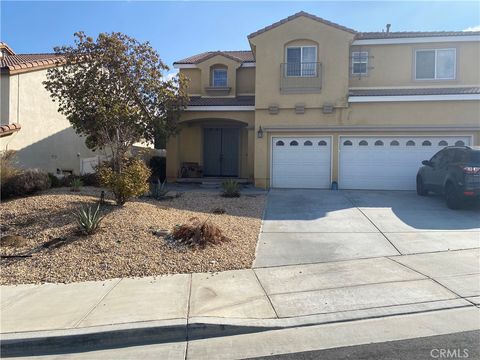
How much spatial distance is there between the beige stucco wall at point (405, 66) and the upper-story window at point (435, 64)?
0.17 meters

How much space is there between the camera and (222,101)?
62.0 ft

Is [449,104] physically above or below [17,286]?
above

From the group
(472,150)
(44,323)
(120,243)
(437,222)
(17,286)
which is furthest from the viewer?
(472,150)

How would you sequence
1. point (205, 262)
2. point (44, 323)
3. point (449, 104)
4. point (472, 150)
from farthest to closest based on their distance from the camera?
point (449, 104) → point (472, 150) → point (205, 262) → point (44, 323)

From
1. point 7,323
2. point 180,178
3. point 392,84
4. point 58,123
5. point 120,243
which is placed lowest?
point 7,323

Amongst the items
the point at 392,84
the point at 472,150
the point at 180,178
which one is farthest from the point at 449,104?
the point at 180,178

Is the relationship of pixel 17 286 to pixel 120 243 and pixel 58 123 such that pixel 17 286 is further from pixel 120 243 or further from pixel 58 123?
pixel 58 123

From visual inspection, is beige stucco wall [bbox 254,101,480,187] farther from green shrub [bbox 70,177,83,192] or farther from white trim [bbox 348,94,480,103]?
green shrub [bbox 70,177,83,192]

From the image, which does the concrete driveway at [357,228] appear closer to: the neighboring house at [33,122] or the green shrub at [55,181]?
the green shrub at [55,181]

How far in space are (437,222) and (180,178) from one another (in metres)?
11.7

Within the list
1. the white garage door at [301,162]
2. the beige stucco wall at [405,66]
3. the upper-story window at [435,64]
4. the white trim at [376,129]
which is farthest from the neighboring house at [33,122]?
the upper-story window at [435,64]

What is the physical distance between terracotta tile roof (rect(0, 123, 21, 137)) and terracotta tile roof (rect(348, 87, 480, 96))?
1297 cm

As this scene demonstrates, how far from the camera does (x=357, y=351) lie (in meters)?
4.32

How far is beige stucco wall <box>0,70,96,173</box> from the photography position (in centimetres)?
1539
